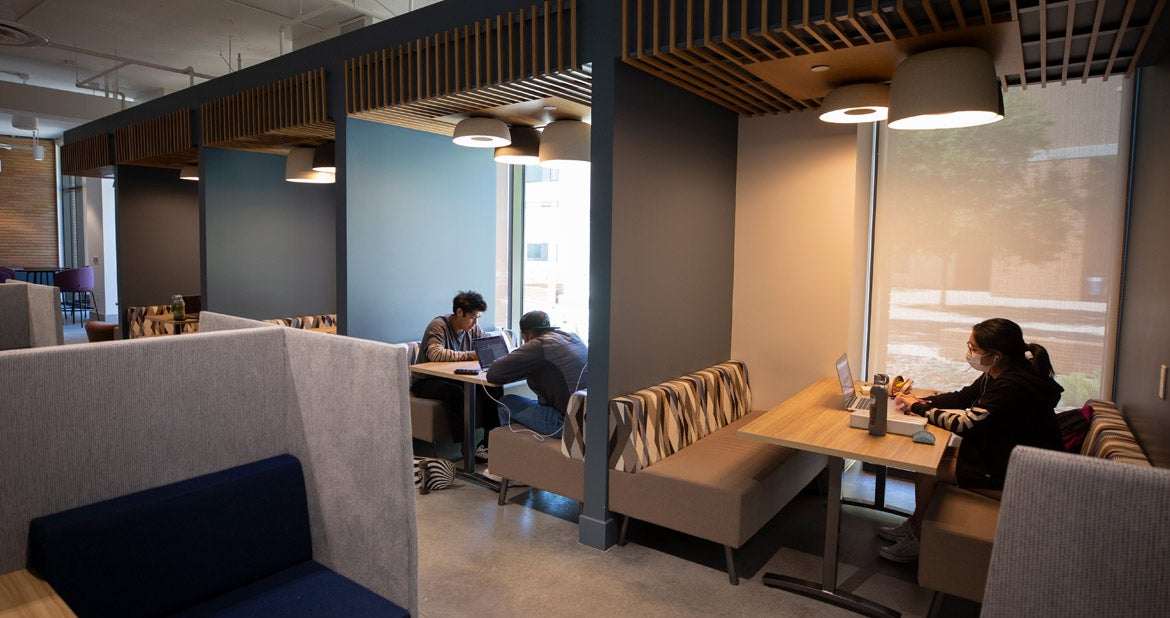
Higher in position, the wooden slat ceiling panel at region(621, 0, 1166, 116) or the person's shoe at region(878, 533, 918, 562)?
the wooden slat ceiling panel at region(621, 0, 1166, 116)

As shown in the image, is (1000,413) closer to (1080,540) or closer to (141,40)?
(1080,540)

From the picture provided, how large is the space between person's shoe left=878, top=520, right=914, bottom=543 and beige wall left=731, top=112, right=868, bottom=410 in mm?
1064

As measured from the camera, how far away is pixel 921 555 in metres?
2.74

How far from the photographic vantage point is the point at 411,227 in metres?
5.36

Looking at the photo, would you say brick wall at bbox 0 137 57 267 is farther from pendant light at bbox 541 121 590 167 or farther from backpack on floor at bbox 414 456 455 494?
pendant light at bbox 541 121 590 167

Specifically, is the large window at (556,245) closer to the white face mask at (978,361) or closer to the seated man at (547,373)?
the seated man at (547,373)

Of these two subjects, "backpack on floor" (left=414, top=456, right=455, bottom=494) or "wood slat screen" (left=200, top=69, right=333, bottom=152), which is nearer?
"backpack on floor" (left=414, top=456, right=455, bottom=494)

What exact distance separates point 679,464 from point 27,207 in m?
16.4

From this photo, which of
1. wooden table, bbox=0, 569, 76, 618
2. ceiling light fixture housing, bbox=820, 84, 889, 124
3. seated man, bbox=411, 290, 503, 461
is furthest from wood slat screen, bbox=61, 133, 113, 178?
ceiling light fixture housing, bbox=820, 84, 889, 124

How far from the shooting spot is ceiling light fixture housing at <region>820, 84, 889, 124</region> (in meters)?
3.41

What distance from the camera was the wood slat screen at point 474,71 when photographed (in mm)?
3627

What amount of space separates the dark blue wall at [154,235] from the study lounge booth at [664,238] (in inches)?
104

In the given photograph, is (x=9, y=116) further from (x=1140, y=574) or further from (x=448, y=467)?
(x=1140, y=574)

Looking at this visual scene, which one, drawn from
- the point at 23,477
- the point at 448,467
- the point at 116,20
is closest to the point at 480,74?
the point at 448,467
